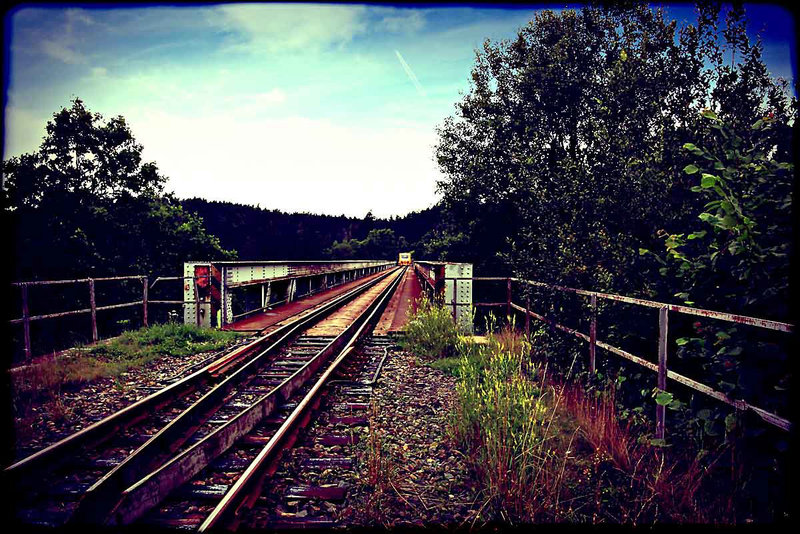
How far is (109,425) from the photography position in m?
4.42

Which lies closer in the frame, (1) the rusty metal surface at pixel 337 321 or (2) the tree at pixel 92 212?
(1) the rusty metal surface at pixel 337 321

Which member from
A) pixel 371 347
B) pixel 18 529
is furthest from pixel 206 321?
pixel 18 529

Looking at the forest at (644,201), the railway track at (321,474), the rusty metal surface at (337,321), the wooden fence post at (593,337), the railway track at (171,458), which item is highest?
the forest at (644,201)

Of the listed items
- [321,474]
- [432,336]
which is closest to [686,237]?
[321,474]

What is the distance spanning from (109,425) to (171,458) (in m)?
1.02

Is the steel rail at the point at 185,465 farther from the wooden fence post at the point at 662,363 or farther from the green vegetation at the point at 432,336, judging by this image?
the wooden fence post at the point at 662,363

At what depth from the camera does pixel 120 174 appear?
19.6m

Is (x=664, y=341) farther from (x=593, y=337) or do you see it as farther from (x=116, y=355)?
(x=116, y=355)

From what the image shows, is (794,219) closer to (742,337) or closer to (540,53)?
(742,337)

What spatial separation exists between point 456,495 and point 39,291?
1725 cm

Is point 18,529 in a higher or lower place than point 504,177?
lower

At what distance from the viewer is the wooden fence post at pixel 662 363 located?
371 centimetres

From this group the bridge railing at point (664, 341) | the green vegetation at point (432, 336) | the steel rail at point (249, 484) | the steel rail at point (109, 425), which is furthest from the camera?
the green vegetation at point (432, 336)

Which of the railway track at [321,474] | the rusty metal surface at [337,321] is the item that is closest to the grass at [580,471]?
the railway track at [321,474]
